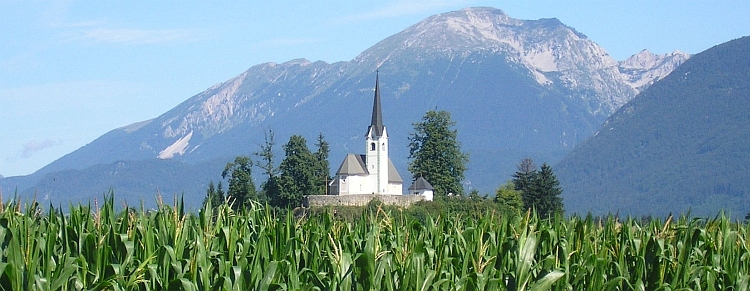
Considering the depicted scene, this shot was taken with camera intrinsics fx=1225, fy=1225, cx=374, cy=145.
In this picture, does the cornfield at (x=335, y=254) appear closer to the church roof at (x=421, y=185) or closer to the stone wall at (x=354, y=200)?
the stone wall at (x=354, y=200)

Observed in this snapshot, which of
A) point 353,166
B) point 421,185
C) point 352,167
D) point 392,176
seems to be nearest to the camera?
point 421,185

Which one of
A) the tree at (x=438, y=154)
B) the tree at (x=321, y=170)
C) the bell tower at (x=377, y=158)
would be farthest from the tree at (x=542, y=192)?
the tree at (x=321, y=170)

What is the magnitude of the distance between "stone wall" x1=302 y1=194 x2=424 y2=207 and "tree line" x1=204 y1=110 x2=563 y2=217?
4.51 ft

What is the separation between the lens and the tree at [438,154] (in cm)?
10000

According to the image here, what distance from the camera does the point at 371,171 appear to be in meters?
111

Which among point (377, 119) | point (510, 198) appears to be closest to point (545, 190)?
point (510, 198)

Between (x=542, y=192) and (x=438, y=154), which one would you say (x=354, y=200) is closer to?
(x=438, y=154)

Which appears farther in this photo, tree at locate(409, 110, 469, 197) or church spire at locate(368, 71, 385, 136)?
church spire at locate(368, 71, 385, 136)

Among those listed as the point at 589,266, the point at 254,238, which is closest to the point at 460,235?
the point at 589,266

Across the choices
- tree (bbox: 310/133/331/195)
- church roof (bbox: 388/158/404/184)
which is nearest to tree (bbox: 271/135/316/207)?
tree (bbox: 310/133/331/195)

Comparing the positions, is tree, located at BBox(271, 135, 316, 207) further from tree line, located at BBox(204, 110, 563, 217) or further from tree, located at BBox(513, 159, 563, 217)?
tree, located at BBox(513, 159, 563, 217)

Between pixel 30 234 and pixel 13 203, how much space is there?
8.35 ft

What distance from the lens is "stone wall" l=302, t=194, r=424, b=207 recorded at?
96938 mm

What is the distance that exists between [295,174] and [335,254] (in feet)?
282
